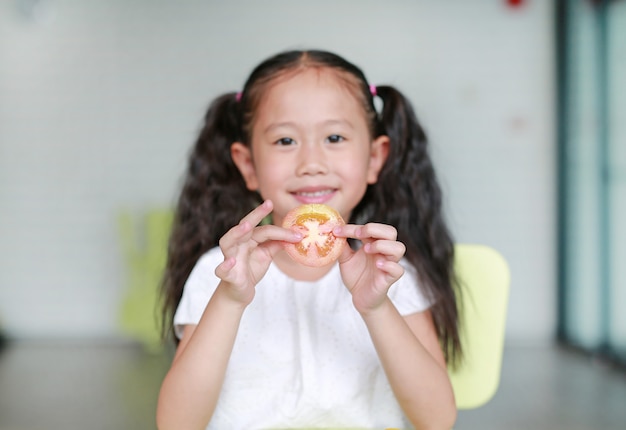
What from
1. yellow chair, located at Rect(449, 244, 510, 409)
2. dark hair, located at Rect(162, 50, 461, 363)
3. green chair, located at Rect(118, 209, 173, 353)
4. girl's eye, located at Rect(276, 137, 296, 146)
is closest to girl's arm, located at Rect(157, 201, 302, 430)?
girl's eye, located at Rect(276, 137, 296, 146)

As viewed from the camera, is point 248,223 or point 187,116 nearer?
point 248,223

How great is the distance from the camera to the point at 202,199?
169 centimetres

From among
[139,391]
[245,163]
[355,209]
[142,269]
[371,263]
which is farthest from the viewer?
[142,269]

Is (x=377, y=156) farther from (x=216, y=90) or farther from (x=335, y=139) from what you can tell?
(x=216, y=90)

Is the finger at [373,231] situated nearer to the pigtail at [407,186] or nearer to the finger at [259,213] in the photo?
the finger at [259,213]

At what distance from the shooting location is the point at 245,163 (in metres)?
1.57

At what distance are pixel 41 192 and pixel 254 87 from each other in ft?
12.9

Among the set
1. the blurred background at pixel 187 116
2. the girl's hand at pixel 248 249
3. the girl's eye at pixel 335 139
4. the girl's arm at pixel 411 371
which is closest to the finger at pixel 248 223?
the girl's hand at pixel 248 249

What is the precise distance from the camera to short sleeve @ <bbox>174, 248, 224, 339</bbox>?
4.62ft

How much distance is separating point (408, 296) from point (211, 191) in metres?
0.57

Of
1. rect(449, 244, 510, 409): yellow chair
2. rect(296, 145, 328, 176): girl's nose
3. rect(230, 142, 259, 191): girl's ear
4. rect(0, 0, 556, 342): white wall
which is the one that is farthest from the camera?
rect(0, 0, 556, 342): white wall

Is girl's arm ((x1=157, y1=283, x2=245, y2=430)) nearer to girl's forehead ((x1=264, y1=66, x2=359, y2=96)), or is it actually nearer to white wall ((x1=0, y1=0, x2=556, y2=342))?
girl's forehead ((x1=264, y1=66, x2=359, y2=96))

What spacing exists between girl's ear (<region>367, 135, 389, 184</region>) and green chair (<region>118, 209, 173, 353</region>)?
2993mm

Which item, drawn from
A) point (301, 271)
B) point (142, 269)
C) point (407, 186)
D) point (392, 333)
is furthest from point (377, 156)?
point (142, 269)
